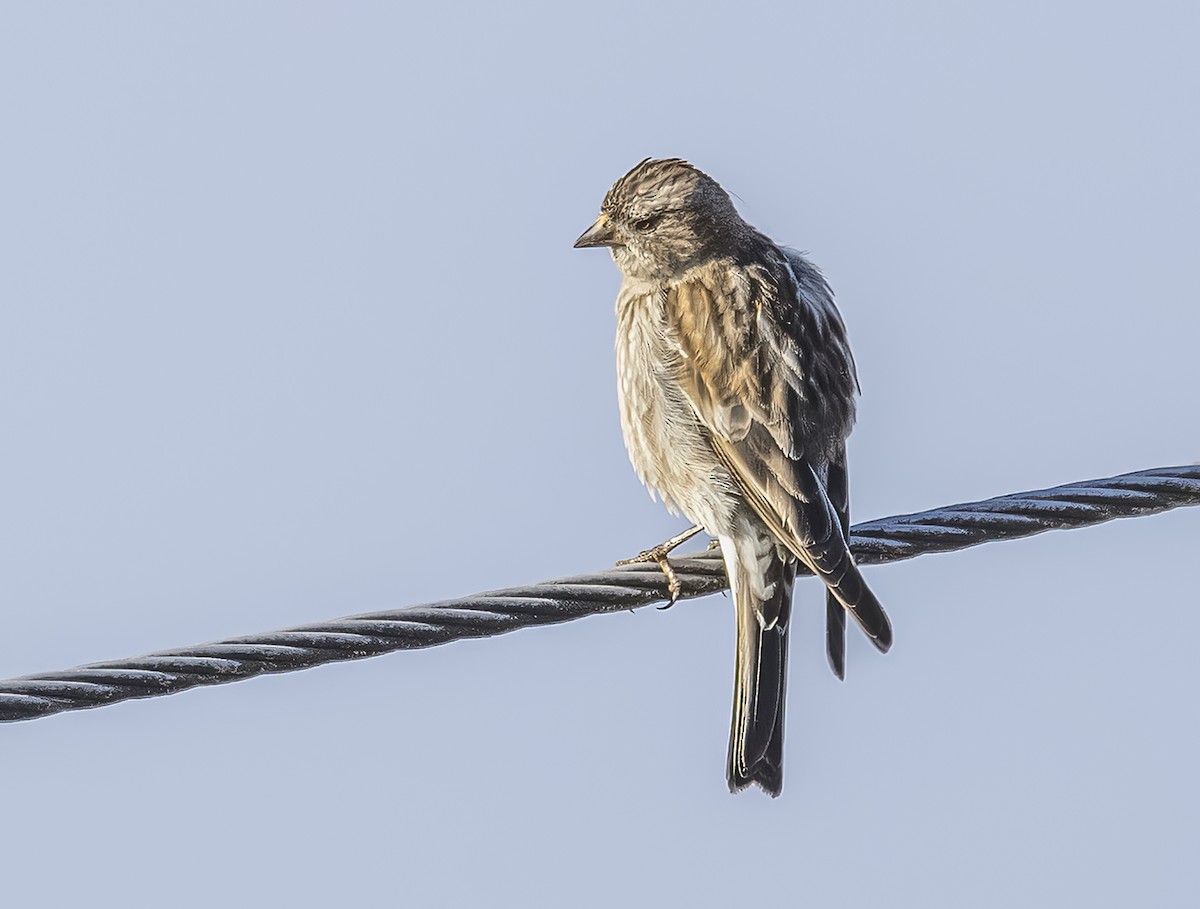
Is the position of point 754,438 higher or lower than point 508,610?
higher

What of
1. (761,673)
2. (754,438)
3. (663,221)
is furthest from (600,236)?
(761,673)

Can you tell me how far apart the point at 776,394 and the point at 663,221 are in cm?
153

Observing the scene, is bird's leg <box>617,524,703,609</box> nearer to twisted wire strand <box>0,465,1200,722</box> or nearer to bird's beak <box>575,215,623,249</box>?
twisted wire strand <box>0,465,1200,722</box>

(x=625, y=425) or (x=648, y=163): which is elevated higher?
(x=648, y=163)

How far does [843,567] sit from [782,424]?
84cm

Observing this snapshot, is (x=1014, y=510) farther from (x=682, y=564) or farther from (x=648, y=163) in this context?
(x=648, y=163)

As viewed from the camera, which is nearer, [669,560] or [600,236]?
[669,560]

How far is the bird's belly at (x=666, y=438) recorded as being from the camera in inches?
268

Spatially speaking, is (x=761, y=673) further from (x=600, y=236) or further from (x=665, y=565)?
(x=600, y=236)

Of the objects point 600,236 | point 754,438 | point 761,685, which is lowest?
point 761,685

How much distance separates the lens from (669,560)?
658cm

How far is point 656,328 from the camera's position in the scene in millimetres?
7273

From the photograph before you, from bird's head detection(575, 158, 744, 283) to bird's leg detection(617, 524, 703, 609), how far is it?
136 cm

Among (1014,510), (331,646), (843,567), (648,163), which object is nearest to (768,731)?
(843,567)
